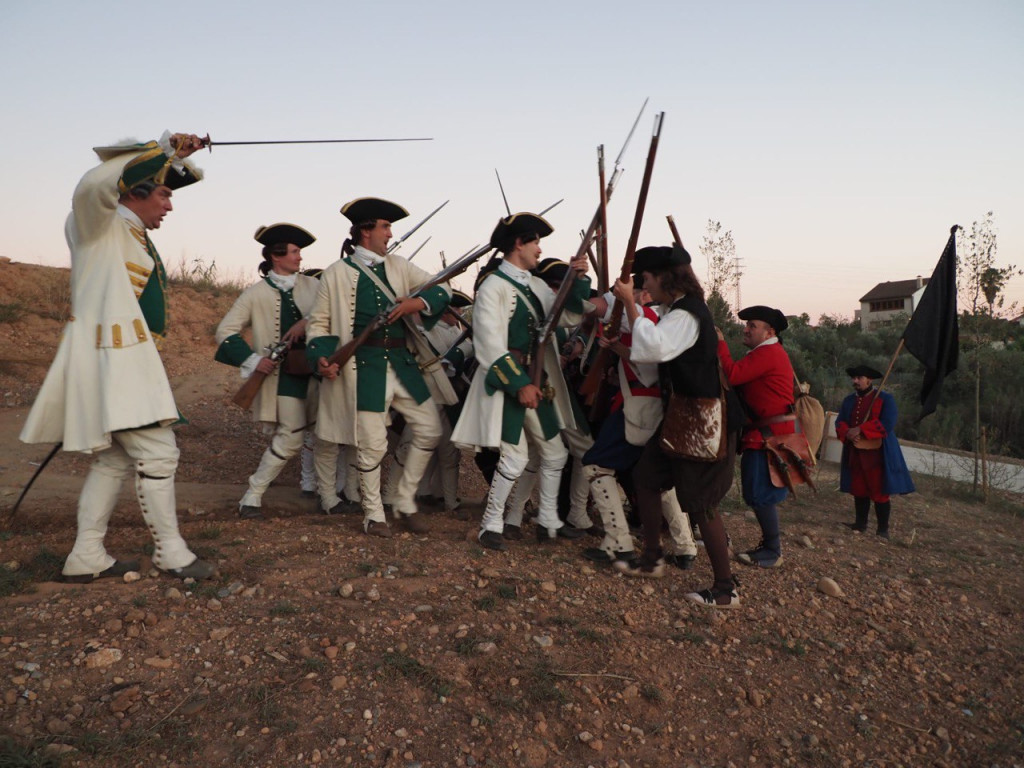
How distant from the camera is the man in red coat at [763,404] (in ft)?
15.9

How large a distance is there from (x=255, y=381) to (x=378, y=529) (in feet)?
4.72

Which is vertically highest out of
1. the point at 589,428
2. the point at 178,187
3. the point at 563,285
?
the point at 178,187

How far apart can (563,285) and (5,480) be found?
4.91 meters

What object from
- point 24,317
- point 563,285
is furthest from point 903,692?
point 24,317

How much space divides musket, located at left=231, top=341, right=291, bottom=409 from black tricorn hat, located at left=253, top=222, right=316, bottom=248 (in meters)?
0.81

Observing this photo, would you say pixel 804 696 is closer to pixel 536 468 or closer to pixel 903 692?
pixel 903 692

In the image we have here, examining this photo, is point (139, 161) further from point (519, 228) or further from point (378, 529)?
point (378, 529)

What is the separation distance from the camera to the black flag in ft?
21.4

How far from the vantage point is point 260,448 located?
25.4 ft

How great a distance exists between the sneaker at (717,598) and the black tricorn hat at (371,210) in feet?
10.2

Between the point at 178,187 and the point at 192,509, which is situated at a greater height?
the point at 178,187

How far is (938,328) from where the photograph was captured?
6.56 meters

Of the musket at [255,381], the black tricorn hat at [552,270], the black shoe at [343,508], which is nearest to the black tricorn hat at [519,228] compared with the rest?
the black tricorn hat at [552,270]

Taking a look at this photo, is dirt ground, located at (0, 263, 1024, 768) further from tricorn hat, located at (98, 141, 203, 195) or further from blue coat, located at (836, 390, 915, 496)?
tricorn hat, located at (98, 141, 203, 195)
